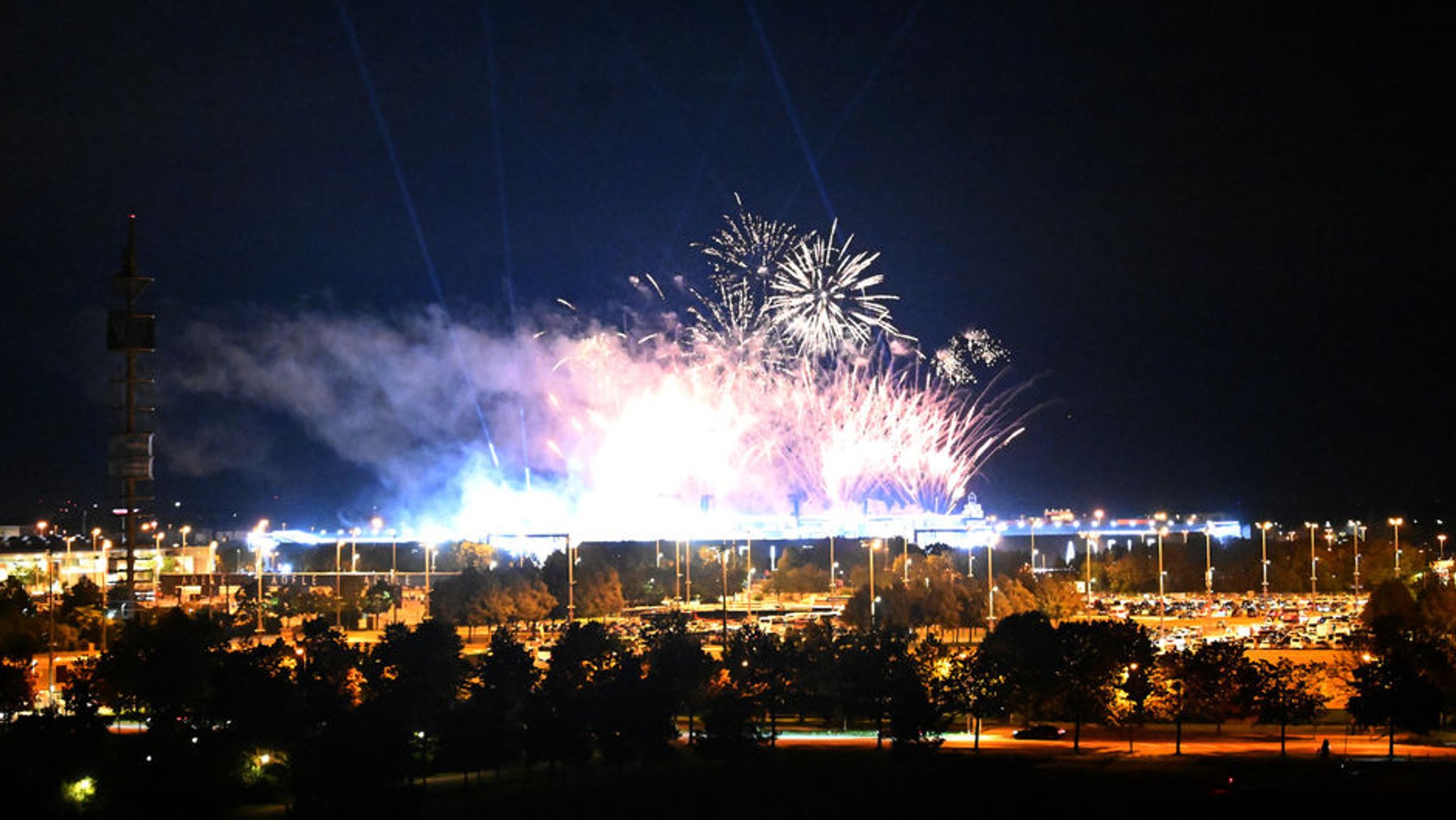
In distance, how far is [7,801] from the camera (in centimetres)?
2300

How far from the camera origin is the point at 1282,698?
2773 cm

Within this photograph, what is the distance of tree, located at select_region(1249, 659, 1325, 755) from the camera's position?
1085 inches

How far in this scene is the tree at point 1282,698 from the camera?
27547 millimetres

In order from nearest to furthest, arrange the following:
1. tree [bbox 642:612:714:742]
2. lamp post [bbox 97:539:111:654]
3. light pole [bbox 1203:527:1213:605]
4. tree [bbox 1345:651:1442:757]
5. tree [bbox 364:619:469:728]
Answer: tree [bbox 364:619:469:728], tree [bbox 1345:651:1442:757], tree [bbox 642:612:714:742], lamp post [bbox 97:539:111:654], light pole [bbox 1203:527:1213:605]

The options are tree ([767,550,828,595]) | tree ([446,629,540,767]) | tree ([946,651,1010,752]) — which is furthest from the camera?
tree ([767,550,828,595])

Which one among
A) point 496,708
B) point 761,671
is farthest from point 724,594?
point 496,708

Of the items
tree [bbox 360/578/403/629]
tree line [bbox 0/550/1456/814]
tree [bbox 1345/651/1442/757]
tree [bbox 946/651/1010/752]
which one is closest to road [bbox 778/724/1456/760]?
tree line [bbox 0/550/1456/814]

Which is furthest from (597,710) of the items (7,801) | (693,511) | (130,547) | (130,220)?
(693,511)

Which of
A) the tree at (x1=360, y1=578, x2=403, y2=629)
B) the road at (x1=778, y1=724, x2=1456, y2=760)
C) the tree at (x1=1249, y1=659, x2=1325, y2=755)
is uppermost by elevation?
the tree at (x1=360, y1=578, x2=403, y2=629)

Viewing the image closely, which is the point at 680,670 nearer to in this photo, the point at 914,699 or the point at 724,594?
the point at 914,699

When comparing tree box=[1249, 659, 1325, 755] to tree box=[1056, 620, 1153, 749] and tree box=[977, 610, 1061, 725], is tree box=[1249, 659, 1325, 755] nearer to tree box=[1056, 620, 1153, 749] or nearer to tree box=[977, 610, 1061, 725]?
tree box=[1056, 620, 1153, 749]

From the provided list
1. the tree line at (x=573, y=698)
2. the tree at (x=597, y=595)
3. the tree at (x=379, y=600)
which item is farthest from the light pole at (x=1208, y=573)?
the tree at (x=379, y=600)

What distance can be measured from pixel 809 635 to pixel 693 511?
170ft

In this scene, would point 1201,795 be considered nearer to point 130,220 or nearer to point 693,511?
point 130,220
